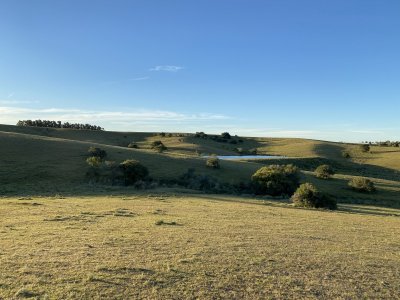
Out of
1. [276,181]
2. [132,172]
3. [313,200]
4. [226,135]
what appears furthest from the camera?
[226,135]

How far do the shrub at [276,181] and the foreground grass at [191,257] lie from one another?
21.3 meters

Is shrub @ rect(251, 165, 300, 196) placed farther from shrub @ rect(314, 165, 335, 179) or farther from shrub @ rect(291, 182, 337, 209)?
shrub @ rect(314, 165, 335, 179)

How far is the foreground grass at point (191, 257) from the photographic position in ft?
32.9

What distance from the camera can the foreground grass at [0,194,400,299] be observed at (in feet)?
32.9

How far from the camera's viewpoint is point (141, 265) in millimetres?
11695

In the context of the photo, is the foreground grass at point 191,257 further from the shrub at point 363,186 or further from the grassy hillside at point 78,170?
the shrub at point 363,186

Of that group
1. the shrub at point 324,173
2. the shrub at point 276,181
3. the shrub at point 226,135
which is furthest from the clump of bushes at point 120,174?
the shrub at point 226,135

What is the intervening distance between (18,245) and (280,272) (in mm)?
8591

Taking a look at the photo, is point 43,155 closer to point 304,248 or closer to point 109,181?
point 109,181

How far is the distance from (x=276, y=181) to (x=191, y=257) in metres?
32.8

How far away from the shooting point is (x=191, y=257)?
502 inches

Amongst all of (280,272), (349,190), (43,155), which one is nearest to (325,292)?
(280,272)

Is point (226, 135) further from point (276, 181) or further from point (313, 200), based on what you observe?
point (313, 200)

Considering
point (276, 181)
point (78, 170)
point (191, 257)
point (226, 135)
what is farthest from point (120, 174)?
point (226, 135)
